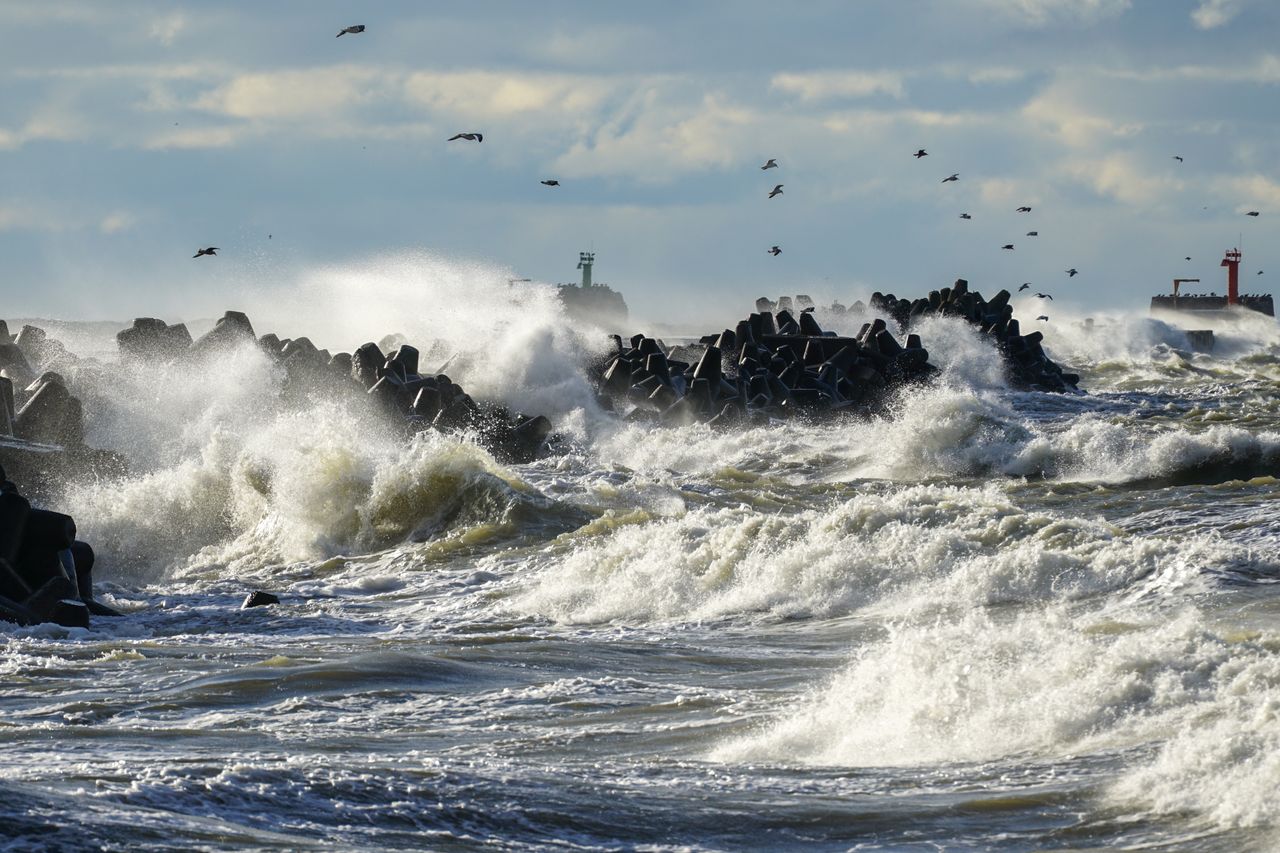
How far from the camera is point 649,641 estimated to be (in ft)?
41.9

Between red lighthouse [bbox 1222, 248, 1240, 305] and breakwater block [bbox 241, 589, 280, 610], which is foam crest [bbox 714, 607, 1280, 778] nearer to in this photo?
breakwater block [bbox 241, 589, 280, 610]

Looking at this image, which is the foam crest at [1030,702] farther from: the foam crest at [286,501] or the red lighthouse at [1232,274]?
the red lighthouse at [1232,274]

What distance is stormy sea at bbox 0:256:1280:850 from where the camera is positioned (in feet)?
23.4

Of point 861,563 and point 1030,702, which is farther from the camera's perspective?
point 861,563

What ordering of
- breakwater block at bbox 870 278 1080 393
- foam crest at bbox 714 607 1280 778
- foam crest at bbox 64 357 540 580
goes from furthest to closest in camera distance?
1. breakwater block at bbox 870 278 1080 393
2. foam crest at bbox 64 357 540 580
3. foam crest at bbox 714 607 1280 778

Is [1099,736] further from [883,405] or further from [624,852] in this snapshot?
[883,405]

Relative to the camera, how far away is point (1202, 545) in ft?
45.1

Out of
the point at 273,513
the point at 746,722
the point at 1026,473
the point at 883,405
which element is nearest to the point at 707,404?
the point at 883,405

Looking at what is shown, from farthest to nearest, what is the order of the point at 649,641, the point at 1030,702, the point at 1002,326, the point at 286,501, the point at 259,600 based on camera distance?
the point at 1002,326
the point at 286,501
the point at 259,600
the point at 649,641
the point at 1030,702

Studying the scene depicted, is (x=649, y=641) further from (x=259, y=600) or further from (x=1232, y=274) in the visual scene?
(x=1232, y=274)

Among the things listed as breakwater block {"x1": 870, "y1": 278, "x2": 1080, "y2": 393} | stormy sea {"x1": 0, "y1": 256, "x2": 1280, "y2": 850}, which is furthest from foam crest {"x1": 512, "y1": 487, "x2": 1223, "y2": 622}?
breakwater block {"x1": 870, "y1": 278, "x2": 1080, "y2": 393}

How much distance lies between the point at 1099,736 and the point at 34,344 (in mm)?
26383

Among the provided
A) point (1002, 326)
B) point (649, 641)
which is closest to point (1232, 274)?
point (1002, 326)

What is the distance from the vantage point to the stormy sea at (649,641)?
712 centimetres
